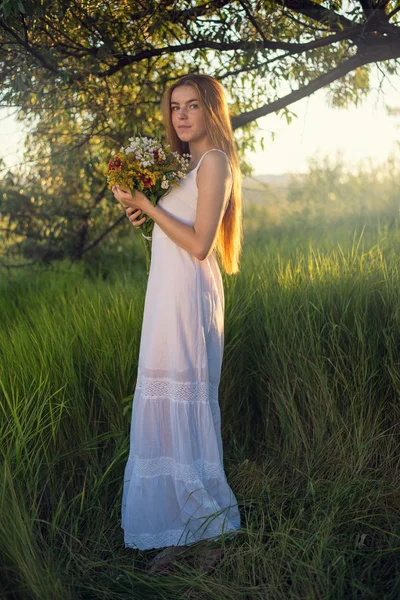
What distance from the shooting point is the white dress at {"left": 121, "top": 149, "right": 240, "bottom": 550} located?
310cm

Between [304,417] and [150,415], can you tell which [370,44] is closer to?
[304,417]

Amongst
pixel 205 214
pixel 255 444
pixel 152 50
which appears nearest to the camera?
pixel 205 214

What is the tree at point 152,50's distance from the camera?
478cm

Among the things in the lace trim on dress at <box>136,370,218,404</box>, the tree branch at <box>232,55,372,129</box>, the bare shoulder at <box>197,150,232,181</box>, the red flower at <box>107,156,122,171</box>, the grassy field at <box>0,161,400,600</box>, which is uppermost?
the tree branch at <box>232,55,372,129</box>

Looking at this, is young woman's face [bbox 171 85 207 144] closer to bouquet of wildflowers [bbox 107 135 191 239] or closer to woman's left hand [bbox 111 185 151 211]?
bouquet of wildflowers [bbox 107 135 191 239]

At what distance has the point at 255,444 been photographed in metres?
4.14

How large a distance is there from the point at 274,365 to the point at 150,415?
3.68 ft

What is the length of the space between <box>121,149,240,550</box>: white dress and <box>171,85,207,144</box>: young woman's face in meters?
0.20

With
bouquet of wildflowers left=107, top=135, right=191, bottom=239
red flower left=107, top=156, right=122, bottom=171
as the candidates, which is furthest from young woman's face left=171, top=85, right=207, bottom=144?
red flower left=107, top=156, right=122, bottom=171

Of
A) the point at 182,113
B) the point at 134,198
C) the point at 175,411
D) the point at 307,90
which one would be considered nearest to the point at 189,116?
the point at 182,113

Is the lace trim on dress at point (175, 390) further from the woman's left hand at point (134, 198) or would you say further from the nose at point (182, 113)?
the nose at point (182, 113)

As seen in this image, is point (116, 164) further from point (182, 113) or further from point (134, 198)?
point (182, 113)

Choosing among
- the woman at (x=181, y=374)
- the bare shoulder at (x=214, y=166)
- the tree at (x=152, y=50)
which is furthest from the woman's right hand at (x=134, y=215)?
the tree at (x=152, y=50)

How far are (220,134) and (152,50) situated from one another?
2.26 meters
